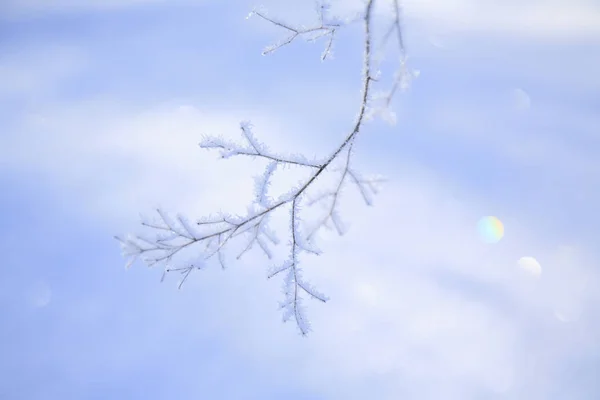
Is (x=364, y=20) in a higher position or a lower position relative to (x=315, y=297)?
higher

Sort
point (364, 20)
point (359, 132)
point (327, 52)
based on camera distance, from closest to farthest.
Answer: point (364, 20) → point (359, 132) → point (327, 52)

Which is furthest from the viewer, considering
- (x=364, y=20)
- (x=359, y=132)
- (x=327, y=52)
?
(x=327, y=52)

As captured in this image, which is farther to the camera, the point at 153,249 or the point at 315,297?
the point at 315,297

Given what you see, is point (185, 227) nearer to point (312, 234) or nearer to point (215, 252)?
point (215, 252)

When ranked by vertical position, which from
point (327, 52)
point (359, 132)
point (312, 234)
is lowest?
point (312, 234)

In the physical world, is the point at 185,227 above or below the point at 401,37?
below

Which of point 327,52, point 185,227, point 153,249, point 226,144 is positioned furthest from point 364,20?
point 153,249

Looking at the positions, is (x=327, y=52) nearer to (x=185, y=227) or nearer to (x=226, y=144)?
(x=226, y=144)

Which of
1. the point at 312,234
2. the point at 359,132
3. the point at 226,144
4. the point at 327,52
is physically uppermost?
the point at 327,52

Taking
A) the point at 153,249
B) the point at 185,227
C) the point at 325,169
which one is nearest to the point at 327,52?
the point at 325,169
